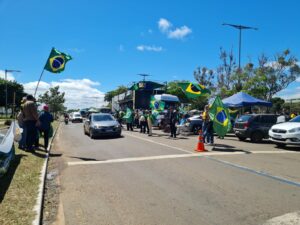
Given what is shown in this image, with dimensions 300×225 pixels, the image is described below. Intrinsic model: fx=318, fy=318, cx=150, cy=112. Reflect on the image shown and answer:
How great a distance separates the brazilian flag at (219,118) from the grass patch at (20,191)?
7.88 metres

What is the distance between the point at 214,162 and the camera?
32.2 ft

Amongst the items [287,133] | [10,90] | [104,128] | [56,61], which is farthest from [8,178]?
[10,90]

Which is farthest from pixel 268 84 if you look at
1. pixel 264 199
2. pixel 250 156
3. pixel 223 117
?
pixel 264 199

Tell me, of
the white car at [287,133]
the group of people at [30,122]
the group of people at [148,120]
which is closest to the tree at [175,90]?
the group of people at [148,120]

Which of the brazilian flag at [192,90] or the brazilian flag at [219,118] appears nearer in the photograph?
the brazilian flag at [219,118]

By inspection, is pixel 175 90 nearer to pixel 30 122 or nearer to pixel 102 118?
pixel 102 118

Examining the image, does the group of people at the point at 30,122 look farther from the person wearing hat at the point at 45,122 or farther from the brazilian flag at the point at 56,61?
the brazilian flag at the point at 56,61

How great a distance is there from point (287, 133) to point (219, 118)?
2.98m

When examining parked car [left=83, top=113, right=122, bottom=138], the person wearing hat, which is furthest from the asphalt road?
parked car [left=83, top=113, right=122, bottom=138]

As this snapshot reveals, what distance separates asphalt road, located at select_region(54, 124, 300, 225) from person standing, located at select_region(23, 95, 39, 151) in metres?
1.79

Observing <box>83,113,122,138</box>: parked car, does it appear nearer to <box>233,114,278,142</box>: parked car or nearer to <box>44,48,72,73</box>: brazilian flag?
<box>44,48,72,73</box>: brazilian flag

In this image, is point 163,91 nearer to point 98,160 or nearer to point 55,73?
point 55,73

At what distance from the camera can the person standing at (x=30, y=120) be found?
10.8 m

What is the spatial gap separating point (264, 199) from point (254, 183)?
1.21 m
